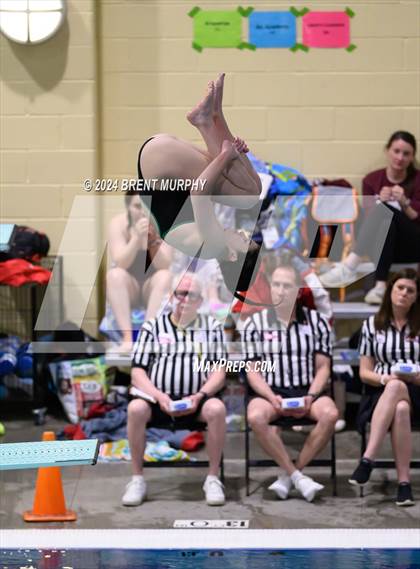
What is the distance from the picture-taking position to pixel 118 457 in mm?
5660

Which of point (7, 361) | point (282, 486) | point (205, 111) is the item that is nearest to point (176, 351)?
point (282, 486)

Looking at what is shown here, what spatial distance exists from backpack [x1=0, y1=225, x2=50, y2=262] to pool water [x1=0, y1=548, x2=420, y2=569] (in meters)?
1.54

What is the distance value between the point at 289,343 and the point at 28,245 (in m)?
1.33

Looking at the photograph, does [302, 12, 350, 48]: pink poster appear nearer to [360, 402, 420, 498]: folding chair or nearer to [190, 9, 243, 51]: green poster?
[190, 9, 243, 51]: green poster

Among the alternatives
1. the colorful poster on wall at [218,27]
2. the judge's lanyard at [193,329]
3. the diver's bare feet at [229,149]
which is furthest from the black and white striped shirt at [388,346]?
the diver's bare feet at [229,149]

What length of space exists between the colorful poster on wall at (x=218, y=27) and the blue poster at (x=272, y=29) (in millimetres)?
64

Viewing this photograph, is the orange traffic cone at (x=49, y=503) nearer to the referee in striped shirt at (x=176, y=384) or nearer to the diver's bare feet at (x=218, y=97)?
the referee in striped shirt at (x=176, y=384)

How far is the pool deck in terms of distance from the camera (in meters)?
4.91

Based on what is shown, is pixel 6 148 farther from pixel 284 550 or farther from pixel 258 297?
pixel 284 550

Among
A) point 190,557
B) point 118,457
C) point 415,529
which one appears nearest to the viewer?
point 190,557

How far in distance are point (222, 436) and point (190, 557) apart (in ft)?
2.94

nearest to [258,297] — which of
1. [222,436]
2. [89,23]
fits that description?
[222,436]

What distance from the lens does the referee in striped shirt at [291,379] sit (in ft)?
16.7

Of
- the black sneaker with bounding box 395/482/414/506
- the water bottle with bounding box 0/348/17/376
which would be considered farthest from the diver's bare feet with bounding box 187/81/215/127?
the water bottle with bounding box 0/348/17/376
